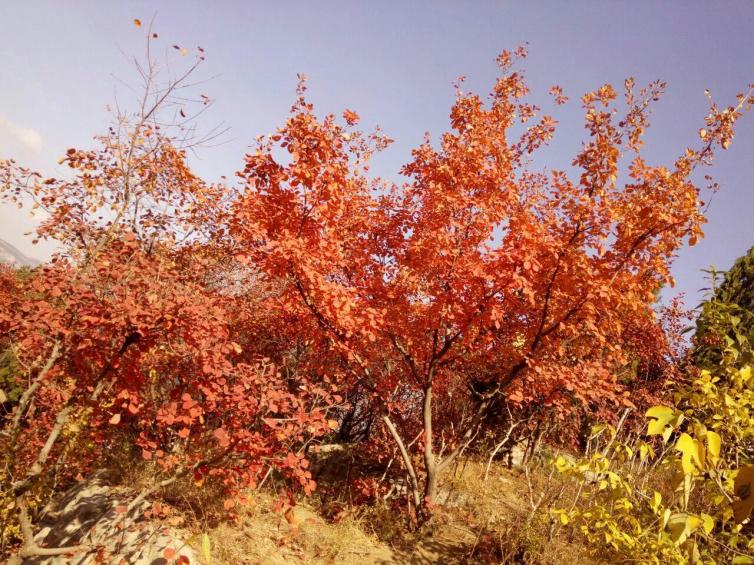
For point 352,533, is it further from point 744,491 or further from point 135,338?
point 744,491

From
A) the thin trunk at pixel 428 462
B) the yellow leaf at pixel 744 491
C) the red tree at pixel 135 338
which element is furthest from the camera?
the thin trunk at pixel 428 462

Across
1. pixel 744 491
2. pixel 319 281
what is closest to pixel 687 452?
pixel 744 491

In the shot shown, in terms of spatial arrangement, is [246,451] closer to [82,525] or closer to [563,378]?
[82,525]

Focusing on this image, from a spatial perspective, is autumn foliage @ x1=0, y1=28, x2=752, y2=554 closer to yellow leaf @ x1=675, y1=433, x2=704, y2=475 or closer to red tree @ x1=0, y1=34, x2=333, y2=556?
red tree @ x1=0, y1=34, x2=333, y2=556

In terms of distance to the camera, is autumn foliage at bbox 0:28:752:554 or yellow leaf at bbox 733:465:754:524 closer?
yellow leaf at bbox 733:465:754:524

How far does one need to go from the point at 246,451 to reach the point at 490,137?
275 inches

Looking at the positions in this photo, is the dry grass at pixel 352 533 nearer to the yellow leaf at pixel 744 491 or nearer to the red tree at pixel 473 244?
the red tree at pixel 473 244

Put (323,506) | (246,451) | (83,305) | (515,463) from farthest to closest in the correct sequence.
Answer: (515,463)
(323,506)
(246,451)
(83,305)

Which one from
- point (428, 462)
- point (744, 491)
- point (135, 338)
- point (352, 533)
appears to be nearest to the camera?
point (744, 491)

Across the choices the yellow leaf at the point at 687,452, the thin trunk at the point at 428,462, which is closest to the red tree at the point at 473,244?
the thin trunk at the point at 428,462

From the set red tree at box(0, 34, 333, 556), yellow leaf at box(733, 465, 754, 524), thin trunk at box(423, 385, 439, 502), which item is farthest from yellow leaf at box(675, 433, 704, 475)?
thin trunk at box(423, 385, 439, 502)

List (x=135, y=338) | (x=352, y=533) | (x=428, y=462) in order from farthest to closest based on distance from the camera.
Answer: (x=428, y=462), (x=352, y=533), (x=135, y=338)

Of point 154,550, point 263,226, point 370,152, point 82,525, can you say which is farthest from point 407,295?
point 82,525

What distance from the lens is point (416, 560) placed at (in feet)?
22.6
